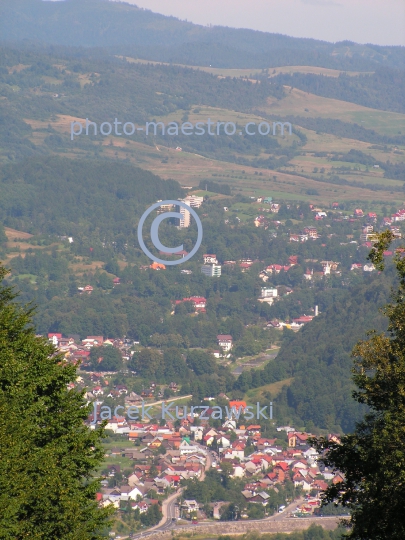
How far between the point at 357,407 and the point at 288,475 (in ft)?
42.8

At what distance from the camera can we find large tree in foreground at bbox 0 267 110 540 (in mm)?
10836

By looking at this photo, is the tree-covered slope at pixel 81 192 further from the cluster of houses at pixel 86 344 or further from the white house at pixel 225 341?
the white house at pixel 225 341

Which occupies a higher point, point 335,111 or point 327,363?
point 335,111

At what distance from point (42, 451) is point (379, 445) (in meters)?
3.58

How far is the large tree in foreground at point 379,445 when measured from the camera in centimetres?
999

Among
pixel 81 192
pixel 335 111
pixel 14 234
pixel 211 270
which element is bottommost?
pixel 211 270

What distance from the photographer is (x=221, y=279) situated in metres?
106

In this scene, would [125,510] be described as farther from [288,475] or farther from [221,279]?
[221,279]

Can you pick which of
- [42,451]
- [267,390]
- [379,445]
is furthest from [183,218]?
[379,445]

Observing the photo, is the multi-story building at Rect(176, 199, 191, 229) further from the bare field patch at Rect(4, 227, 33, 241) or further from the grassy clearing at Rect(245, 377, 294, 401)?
the grassy clearing at Rect(245, 377, 294, 401)

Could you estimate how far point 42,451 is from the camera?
11.6 m

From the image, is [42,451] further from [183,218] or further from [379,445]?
[183,218]

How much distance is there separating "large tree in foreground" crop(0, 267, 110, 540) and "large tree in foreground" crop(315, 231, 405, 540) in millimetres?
2545

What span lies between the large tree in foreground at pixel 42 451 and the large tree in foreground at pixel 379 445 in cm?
255
